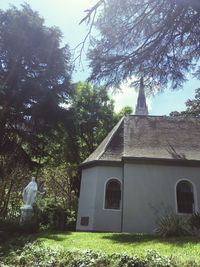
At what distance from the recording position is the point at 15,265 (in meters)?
8.21

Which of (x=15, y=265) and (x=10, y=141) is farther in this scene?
(x=10, y=141)

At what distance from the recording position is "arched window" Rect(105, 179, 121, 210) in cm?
1738

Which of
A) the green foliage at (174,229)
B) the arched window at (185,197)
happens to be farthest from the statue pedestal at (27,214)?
the arched window at (185,197)

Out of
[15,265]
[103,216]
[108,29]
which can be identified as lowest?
[15,265]

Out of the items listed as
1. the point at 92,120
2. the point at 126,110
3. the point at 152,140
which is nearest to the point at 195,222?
the point at 152,140

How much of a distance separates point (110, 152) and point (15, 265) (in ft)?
35.9

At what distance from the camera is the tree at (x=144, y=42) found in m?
7.58

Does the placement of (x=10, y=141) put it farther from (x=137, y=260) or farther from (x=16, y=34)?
(x=137, y=260)

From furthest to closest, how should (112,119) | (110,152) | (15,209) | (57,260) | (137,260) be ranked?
(112,119)
(15,209)
(110,152)
(57,260)
(137,260)

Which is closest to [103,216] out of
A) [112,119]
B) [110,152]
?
[110,152]

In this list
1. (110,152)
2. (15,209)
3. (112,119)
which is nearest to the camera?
(110,152)

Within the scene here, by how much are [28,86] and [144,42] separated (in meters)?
12.2

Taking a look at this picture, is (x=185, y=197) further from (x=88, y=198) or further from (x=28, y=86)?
(x=28, y=86)

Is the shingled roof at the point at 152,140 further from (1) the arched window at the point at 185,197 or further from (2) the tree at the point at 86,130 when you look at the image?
(2) the tree at the point at 86,130
